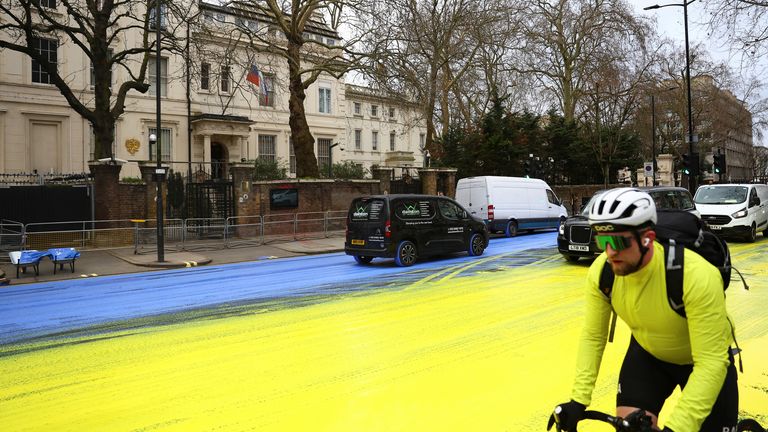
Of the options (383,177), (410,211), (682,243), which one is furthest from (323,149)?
(682,243)

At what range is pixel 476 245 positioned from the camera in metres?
16.9

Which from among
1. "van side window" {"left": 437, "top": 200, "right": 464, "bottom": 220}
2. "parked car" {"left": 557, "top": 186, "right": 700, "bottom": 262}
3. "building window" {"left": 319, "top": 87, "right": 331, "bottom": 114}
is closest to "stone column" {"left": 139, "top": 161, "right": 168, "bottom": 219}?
"van side window" {"left": 437, "top": 200, "right": 464, "bottom": 220}

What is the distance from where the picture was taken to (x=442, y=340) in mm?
7020

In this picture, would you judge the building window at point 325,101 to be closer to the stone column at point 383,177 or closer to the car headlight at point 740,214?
the stone column at point 383,177

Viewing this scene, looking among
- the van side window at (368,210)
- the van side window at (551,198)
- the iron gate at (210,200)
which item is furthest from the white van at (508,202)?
the iron gate at (210,200)

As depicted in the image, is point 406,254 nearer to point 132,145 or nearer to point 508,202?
point 508,202

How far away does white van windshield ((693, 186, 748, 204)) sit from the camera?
1877 cm

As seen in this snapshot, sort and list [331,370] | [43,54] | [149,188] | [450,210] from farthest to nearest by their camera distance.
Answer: [43,54] < [149,188] < [450,210] < [331,370]

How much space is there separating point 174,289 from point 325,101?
129ft

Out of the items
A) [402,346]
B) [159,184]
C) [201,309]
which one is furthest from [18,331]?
[159,184]

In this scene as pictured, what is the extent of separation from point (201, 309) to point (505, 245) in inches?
510

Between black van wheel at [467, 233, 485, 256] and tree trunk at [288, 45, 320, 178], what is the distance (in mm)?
11682

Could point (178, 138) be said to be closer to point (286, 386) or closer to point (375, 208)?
point (375, 208)

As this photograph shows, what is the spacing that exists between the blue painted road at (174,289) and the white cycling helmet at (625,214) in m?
7.88
